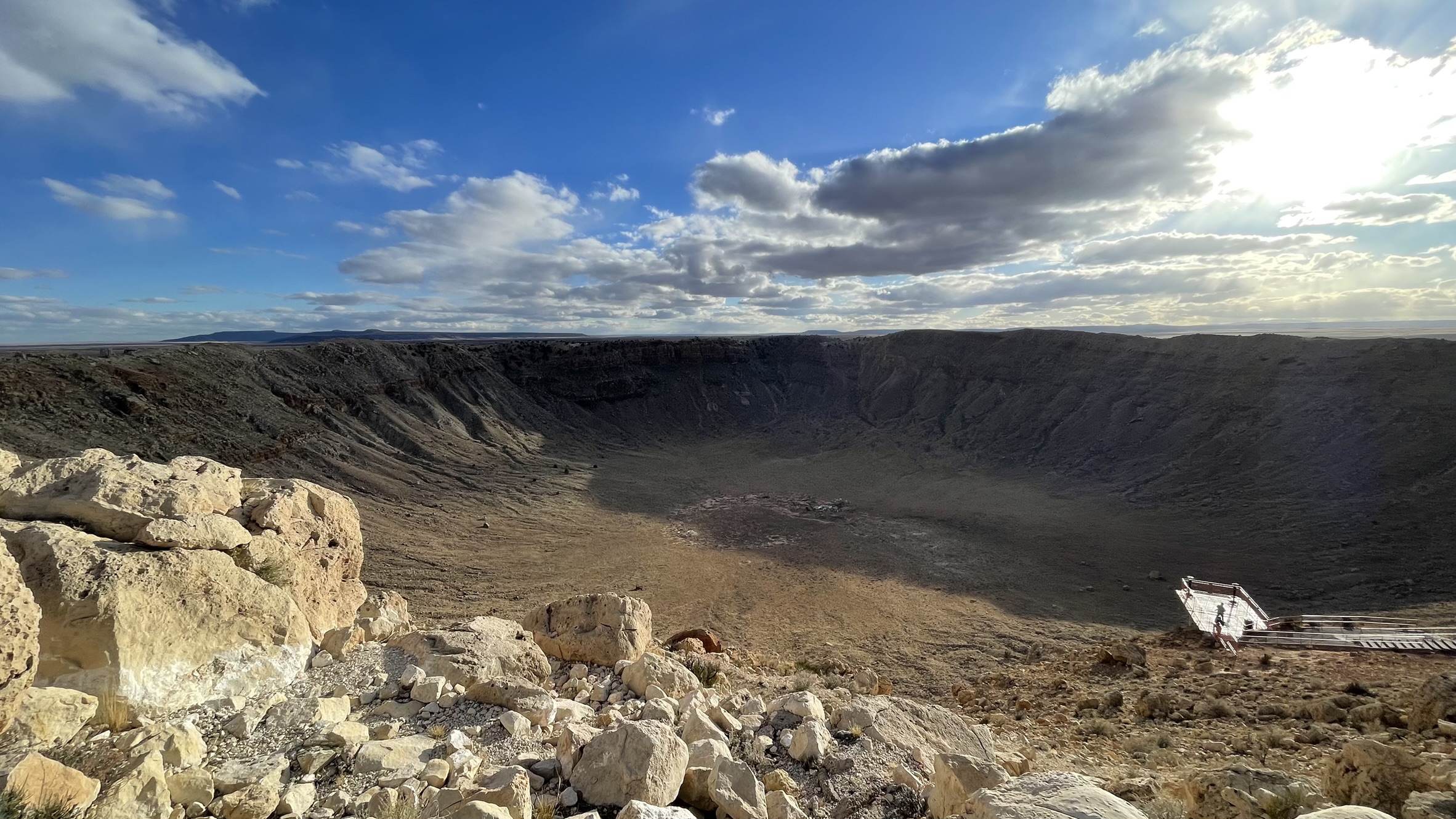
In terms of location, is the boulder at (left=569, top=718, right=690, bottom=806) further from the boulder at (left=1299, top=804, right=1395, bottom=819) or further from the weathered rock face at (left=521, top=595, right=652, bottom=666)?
the boulder at (left=1299, top=804, right=1395, bottom=819)

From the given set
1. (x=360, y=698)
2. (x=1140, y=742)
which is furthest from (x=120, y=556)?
(x=1140, y=742)

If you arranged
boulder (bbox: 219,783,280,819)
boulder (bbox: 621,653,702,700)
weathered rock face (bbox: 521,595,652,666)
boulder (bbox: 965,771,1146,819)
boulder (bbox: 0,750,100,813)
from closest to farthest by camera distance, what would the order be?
boulder (bbox: 0,750,100,813) → boulder (bbox: 219,783,280,819) → boulder (bbox: 965,771,1146,819) → boulder (bbox: 621,653,702,700) → weathered rock face (bbox: 521,595,652,666)

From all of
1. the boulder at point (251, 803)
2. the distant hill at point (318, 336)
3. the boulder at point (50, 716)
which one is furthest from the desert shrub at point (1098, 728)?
the distant hill at point (318, 336)

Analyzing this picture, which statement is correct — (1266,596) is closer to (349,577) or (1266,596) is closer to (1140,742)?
(1140,742)

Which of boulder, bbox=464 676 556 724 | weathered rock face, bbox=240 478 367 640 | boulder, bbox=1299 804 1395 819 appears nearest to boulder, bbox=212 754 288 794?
boulder, bbox=464 676 556 724

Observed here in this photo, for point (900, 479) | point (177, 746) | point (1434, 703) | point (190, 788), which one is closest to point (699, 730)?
point (190, 788)
